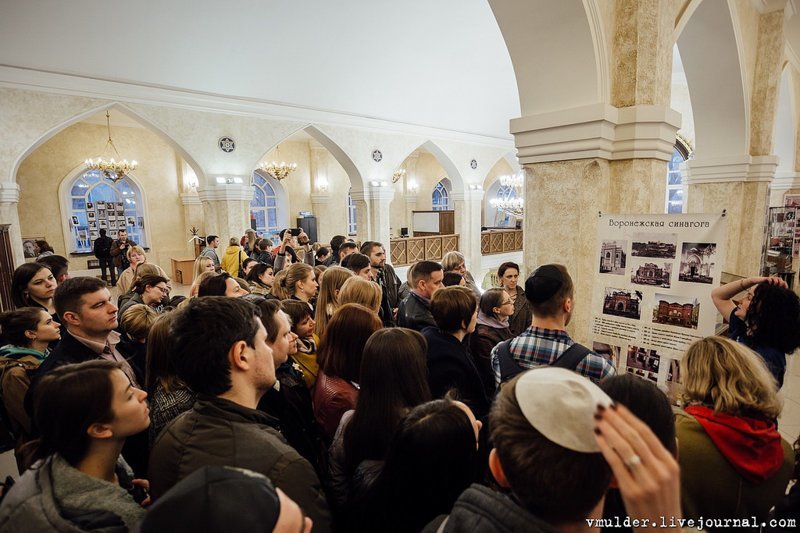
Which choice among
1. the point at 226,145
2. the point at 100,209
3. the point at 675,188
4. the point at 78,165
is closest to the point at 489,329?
the point at 226,145

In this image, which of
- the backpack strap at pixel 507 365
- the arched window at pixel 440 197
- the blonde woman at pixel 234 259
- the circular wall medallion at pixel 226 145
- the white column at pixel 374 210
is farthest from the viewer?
the arched window at pixel 440 197

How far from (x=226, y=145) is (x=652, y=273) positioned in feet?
29.2

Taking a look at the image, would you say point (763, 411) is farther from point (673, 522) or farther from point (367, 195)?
point (367, 195)

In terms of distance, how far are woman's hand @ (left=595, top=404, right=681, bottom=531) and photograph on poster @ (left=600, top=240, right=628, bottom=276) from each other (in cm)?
224

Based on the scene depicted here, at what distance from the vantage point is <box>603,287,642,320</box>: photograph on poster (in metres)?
2.49

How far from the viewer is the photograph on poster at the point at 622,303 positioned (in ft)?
8.17

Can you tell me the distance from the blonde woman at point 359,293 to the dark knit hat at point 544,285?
1130 mm

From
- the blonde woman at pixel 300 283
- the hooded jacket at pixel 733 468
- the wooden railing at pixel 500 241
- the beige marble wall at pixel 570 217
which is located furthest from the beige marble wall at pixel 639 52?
the wooden railing at pixel 500 241

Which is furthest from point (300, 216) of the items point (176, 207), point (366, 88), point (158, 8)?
point (158, 8)

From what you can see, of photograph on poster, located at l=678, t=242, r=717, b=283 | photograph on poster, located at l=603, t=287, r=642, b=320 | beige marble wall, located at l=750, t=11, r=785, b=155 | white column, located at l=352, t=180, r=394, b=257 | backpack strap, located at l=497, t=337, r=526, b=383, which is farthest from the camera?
white column, located at l=352, t=180, r=394, b=257

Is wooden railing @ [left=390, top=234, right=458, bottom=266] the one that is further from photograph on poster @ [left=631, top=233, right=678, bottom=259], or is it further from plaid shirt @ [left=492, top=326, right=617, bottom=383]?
plaid shirt @ [left=492, top=326, right=617, bottom=383]

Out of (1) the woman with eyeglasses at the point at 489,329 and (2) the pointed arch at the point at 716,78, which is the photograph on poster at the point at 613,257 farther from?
(2) the pointed arch at the point at 716,78

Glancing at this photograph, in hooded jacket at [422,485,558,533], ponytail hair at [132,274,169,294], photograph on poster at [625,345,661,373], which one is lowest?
photograph on poster at [625,345,661,373]

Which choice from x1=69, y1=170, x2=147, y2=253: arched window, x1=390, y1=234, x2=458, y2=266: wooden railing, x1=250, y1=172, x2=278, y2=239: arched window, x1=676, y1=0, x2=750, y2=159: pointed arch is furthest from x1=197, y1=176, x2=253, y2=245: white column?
x1=676, y1=0, x2=750, y2=159: pointed arch
